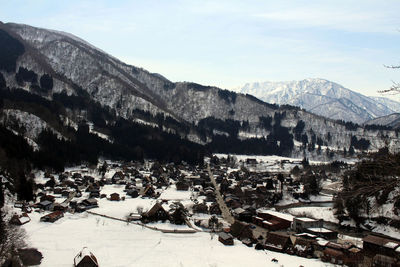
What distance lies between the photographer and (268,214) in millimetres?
50188

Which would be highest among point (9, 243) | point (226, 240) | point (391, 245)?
point (391, 245)

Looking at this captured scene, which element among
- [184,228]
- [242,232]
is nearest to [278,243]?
[242,232]

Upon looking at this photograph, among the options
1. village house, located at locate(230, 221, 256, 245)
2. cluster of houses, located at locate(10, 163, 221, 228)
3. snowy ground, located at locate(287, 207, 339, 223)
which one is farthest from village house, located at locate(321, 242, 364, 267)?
cluster of houses, located at locate(10, 163, 221, 228)

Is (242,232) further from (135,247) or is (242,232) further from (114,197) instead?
(114,197)

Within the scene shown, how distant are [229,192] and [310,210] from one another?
17076 mm

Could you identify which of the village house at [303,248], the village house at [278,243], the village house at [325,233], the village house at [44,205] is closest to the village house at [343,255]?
the village house at [303,248]

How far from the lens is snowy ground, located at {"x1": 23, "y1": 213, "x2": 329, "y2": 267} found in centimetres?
2833

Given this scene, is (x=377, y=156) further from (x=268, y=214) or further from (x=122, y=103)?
(x=122, y=103)

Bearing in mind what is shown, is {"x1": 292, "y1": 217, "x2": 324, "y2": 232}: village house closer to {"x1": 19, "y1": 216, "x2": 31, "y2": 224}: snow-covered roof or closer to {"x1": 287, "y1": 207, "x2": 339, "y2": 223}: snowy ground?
{"x1": 287, "y1": 207, "x2": 339, "y2": 223}: snowy ground

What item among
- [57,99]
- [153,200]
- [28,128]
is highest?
[57,99]

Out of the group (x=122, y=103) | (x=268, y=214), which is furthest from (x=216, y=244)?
(x=122, y=103)

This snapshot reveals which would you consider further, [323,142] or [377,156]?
[323,142]

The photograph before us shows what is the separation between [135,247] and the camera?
32156 millimetres

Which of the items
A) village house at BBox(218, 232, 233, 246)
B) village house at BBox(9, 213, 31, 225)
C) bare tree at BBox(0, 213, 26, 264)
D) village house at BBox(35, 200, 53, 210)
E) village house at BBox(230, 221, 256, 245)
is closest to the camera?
bare tree at BBox(0, 213, 26, 264)
